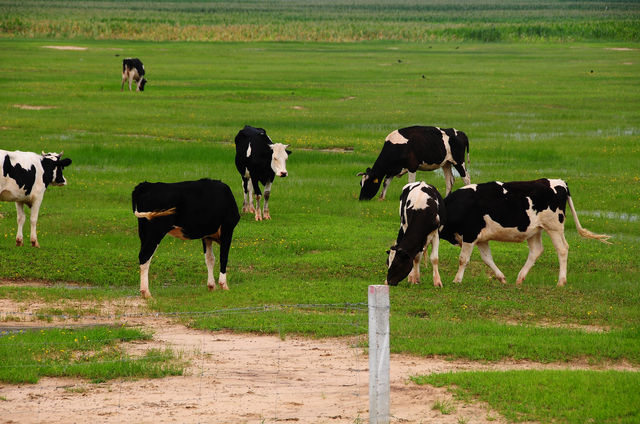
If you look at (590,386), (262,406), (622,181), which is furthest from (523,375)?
(622,181)

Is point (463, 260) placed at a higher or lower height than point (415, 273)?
higher

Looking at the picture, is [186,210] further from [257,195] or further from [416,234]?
[257,195]

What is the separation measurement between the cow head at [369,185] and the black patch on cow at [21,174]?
29.9ft

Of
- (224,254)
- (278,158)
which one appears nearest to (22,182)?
(224,254)

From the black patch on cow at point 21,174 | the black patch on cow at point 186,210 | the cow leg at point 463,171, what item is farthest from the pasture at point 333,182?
the cow leg at point 463,171

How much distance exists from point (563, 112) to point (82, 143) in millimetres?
22351

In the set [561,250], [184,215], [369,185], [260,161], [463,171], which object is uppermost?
[260,161]

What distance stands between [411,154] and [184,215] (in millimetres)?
10870

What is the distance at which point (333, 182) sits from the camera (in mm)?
29281

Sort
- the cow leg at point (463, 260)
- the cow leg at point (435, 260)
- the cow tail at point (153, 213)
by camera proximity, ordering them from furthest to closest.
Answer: the cow leg at point (463, 260) < the cow leg at point (435, 260) < the cow tail at point (153, 213)

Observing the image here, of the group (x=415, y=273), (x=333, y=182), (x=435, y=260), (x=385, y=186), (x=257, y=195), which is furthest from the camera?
(x=333, y=182)

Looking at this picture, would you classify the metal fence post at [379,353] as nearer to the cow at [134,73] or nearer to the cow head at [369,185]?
the cow head at [369,185]

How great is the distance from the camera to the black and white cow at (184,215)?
16.4 m

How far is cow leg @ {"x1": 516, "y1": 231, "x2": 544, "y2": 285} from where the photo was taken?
701 inches
